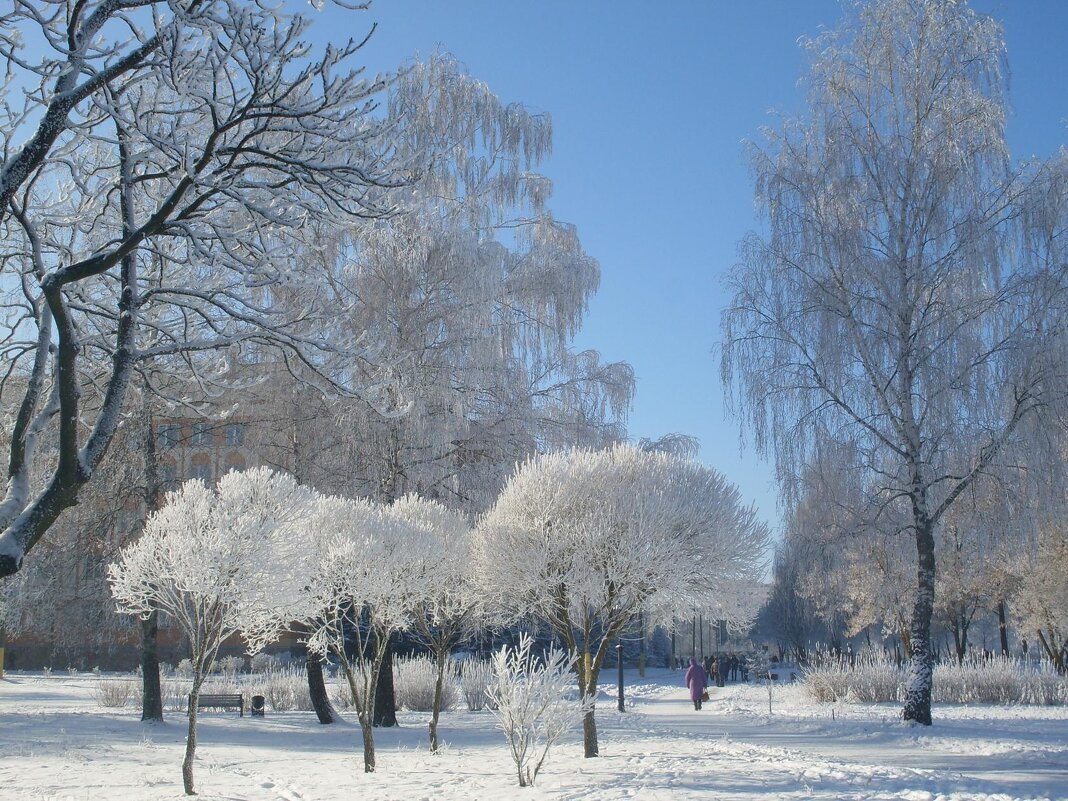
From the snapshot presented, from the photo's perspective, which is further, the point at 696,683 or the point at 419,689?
the point at 696,683

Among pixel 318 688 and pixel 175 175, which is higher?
pixel 175 175

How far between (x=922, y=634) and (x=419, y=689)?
43.9ft

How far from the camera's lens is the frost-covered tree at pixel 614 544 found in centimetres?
1385

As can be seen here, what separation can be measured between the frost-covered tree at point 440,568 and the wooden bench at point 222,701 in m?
7.68

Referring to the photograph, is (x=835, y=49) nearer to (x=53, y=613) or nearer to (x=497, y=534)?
(x=497, y=534)

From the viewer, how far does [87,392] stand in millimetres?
9953

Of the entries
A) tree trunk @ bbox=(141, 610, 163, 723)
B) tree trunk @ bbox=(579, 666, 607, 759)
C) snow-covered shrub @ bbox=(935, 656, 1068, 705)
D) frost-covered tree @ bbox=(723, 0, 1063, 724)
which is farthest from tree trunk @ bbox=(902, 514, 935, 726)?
tree trunk @ bbox=(141, 610, 163, 723)

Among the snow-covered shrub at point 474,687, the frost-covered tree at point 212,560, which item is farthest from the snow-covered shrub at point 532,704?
the snow-covered shrub at point 474,687

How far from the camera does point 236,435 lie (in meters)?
21.3

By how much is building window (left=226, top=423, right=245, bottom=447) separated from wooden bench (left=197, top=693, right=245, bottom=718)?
6.25 metres

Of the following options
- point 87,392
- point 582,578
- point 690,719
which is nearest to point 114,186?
point 87,392

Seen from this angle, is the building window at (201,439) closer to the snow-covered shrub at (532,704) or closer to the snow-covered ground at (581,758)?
the snow-covered ground at (581,758)

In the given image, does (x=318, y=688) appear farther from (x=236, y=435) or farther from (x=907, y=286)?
(x=907, y=286)

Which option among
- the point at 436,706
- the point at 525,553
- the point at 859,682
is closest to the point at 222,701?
the point at 436,706
